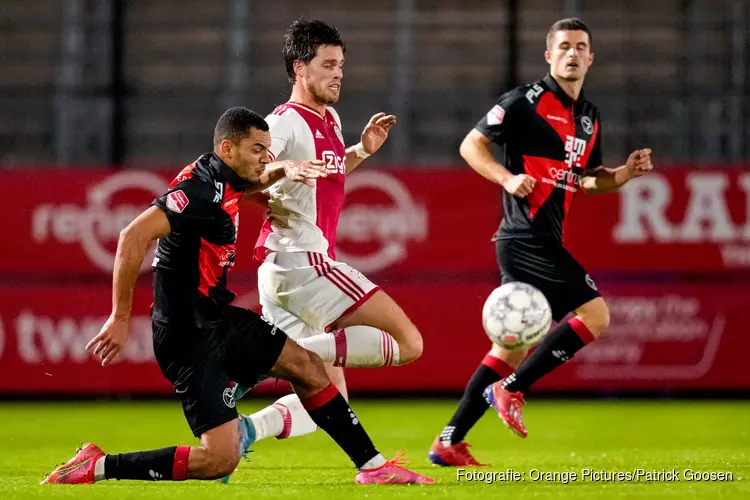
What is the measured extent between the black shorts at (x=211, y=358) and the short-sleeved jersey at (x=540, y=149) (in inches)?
81.5

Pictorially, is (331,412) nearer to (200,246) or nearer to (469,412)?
(200,246)

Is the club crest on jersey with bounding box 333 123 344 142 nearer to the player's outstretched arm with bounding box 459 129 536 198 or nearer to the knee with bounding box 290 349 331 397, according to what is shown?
the player's outstretched arm with bounding box 459 129 536 198

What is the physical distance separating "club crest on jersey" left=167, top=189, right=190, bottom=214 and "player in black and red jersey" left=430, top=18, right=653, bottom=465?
6.77 feet

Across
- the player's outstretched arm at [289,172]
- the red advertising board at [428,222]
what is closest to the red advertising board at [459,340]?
the red advertising board at [428,222]

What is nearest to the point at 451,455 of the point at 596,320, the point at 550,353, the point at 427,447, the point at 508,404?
the point at 508,404

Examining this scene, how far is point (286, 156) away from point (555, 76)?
1.91 meters

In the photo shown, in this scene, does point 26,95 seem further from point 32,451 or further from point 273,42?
point 32,451

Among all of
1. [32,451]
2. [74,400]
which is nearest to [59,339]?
[74,400]

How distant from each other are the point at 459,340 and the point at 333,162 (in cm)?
537

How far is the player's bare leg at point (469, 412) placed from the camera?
276 inches

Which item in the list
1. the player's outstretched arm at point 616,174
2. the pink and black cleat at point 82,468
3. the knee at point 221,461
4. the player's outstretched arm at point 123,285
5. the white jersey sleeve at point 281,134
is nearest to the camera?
the player's outstretched arm at point 123,285

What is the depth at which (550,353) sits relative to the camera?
703 cm

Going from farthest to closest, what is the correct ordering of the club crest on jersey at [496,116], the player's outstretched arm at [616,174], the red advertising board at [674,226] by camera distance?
the red advertising board at [674,226]
the club crest on jersey at [496,116]
the player's outstretched arm at [616,174]

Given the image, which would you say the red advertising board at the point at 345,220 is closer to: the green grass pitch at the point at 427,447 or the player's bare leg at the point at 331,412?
the green grass pitch at the point at 427,447
